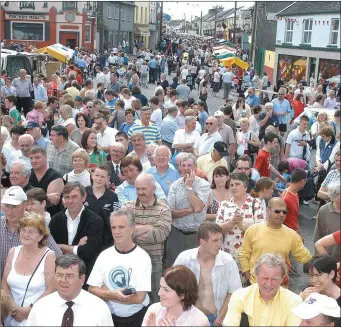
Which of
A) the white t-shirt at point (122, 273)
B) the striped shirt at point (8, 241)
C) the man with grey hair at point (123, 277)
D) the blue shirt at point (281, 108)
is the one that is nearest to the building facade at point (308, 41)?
the man with grey hair at point (123, 277)

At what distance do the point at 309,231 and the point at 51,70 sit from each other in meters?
16.8


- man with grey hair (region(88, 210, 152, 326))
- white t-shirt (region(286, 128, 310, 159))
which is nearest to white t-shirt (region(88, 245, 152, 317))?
man with grey hair (region(88, 210, 152, 326))

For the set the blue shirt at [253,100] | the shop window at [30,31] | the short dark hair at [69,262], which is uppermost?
the shop window at [30,31]

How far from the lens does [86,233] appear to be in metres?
4.56

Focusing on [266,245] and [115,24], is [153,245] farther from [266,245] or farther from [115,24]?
[115,24]

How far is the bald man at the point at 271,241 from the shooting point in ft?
14.6

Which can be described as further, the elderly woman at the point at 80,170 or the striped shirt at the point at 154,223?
the elderly woman at the point at 80,170

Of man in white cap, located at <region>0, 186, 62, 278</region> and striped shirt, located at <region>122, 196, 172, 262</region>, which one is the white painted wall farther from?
man in white cap, located at <region>0, 186, 62, 278</region>

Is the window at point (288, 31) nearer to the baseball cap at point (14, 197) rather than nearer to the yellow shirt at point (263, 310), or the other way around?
the yellow shirt at point (263, 310)

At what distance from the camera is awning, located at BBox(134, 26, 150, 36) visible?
181ft

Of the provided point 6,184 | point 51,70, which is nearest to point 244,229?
point 6,184

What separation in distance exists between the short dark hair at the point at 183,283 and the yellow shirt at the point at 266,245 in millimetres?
1054

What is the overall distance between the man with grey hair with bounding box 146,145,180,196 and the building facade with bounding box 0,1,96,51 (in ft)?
116

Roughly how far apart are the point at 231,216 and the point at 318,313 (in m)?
1.75
